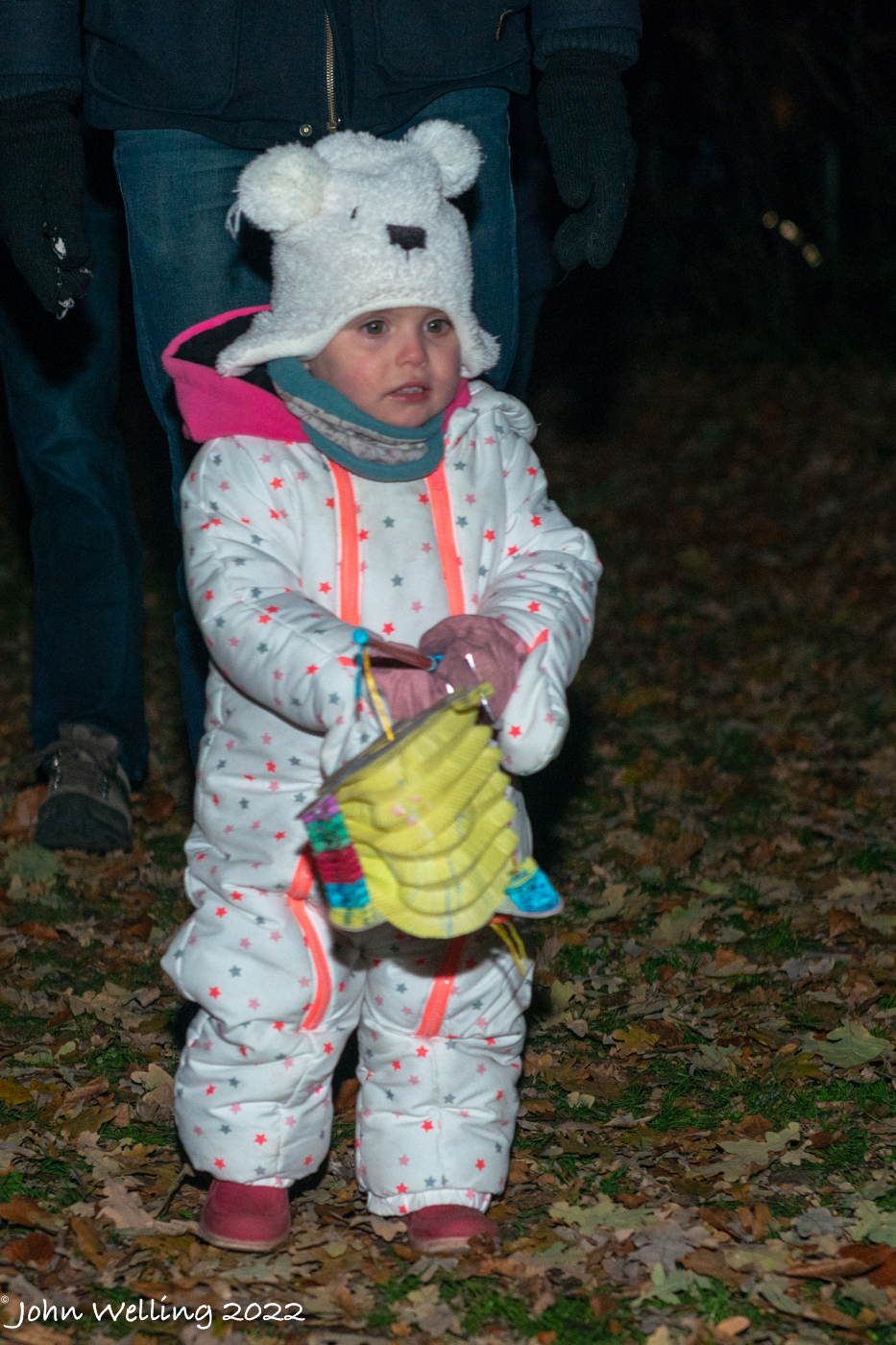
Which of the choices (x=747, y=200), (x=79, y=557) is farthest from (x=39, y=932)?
(x=747, y=200)

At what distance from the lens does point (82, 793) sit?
16.2ft

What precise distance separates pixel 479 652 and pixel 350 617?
31 centimetres

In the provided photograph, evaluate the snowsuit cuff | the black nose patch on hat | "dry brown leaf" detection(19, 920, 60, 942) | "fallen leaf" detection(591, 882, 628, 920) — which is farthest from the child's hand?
"dry brown leaf" detection(19, 920, 60, 942)

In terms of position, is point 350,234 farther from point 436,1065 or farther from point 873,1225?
point 873,1225

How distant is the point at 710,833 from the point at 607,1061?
1.68 metres

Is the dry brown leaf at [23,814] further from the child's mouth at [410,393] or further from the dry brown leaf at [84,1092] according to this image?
the child's mouth at [410,393]

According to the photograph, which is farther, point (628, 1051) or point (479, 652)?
point (628, 1051)

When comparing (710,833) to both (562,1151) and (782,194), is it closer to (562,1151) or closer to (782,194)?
(562,1151)

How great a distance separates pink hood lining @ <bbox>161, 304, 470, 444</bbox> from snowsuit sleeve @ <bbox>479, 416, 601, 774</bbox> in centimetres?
40

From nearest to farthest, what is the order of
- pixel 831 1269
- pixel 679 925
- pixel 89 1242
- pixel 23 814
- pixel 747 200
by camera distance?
1. pixel 831 1269
2. pixel 89 1242
3. pixel 679 925
4. pixel 23 814
5. pixel 747 200

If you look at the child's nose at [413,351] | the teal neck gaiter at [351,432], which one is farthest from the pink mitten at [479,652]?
the child's nose at [413,351]

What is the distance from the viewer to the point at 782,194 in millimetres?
15711

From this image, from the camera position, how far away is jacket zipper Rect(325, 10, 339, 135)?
3.43m

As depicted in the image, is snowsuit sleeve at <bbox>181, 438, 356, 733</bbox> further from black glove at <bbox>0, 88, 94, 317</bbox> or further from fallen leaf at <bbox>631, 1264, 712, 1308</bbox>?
fallen leaf at <bbox>631, 1264, 712, 1308</bbox>
